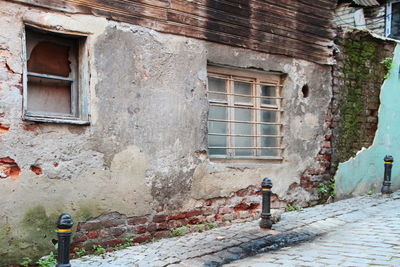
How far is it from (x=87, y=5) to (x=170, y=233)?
3.36 metres

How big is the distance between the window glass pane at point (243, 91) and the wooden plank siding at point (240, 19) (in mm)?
660

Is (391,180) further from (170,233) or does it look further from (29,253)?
(29,253)

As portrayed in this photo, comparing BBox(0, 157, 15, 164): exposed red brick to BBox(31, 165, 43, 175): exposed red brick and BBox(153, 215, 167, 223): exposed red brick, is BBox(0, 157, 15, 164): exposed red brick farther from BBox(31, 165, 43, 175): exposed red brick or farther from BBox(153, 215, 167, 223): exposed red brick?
BBox(153, 215, 167, 223): exposed red brick

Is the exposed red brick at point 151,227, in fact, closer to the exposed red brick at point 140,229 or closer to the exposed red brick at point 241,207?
the exposed red brick at point 140,229

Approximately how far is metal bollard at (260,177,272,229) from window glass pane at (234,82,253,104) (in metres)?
1.67

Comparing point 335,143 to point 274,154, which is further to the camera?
point 335,143

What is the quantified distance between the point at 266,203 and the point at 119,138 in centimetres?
243

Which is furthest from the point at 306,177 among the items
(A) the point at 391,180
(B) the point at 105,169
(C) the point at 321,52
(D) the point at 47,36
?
(D) the point at 47,36

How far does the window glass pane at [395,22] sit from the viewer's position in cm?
1407

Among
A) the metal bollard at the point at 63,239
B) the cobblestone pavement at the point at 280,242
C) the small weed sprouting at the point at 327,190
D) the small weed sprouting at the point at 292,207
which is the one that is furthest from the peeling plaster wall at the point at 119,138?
the small weed sprouting at the point at 327,190

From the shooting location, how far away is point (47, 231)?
5148 mm

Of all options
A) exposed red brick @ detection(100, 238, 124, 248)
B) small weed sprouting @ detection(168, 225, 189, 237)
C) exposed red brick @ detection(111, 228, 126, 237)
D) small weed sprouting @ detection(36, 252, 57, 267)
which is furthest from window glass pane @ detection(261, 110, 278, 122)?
small weed sprouting @ detection(36, 252, 57, 267)

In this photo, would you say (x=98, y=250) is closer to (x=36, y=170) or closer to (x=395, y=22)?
(x=36, y=170)

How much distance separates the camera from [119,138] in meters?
5.82
